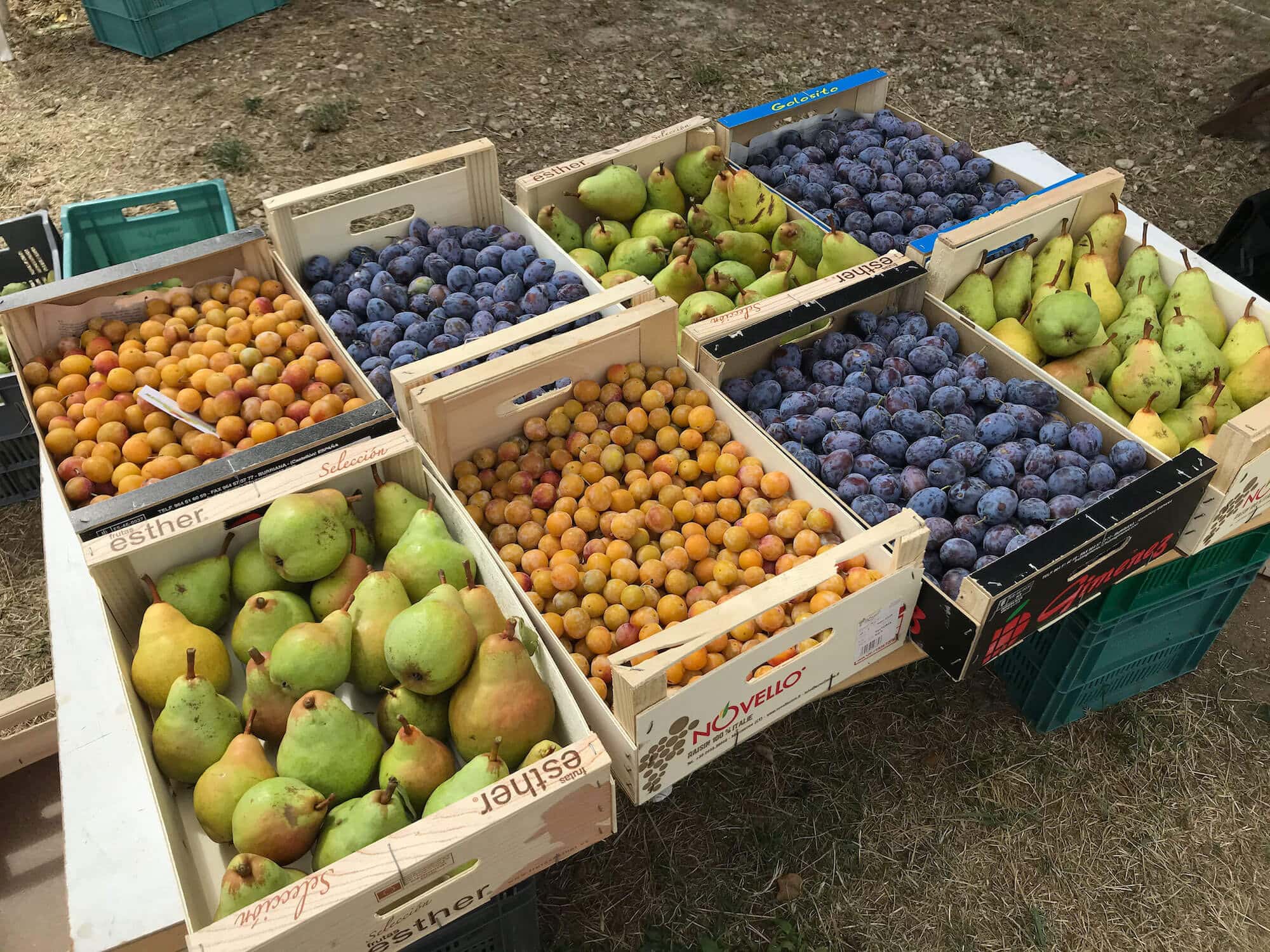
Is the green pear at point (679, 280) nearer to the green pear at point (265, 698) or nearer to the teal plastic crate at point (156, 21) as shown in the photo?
→ the green pear at point (265, 698)

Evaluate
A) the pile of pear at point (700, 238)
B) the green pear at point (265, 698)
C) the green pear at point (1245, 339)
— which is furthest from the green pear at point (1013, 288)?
the green pear at point (265, 698)

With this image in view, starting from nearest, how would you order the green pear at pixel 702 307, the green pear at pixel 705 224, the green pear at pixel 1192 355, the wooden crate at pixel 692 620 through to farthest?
the wooden crate at pixel 692 620, the green pear at pixel 1192 355, the green pear at pixel 702 307, the green pear at pixel 705 224

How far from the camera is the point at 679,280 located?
8.71 feet

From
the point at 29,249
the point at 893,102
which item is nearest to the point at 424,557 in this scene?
the point at 29,249

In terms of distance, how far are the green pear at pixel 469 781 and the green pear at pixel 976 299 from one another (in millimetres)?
1796

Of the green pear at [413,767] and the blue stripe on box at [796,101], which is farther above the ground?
the blue stripe on box at [796,101]

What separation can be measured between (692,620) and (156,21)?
18.9ft

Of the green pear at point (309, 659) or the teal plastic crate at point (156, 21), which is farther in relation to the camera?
the teal plastic crate at point (156, 21)

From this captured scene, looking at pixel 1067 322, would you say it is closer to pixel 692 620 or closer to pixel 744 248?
pixel 744 248

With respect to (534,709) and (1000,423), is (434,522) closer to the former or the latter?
(534,709)

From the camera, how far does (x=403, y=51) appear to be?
19.0ft

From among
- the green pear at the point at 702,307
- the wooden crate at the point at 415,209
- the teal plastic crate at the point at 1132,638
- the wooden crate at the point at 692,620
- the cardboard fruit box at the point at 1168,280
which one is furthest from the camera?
the wooden crate at the point at 415,209

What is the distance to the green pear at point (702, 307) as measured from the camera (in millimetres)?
2527

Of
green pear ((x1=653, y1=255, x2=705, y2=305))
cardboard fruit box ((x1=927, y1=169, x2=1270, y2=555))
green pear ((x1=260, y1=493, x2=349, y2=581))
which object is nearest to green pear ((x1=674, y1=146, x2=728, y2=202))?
green pear ((x1=653, y1=255, x2=705, y2=305))
